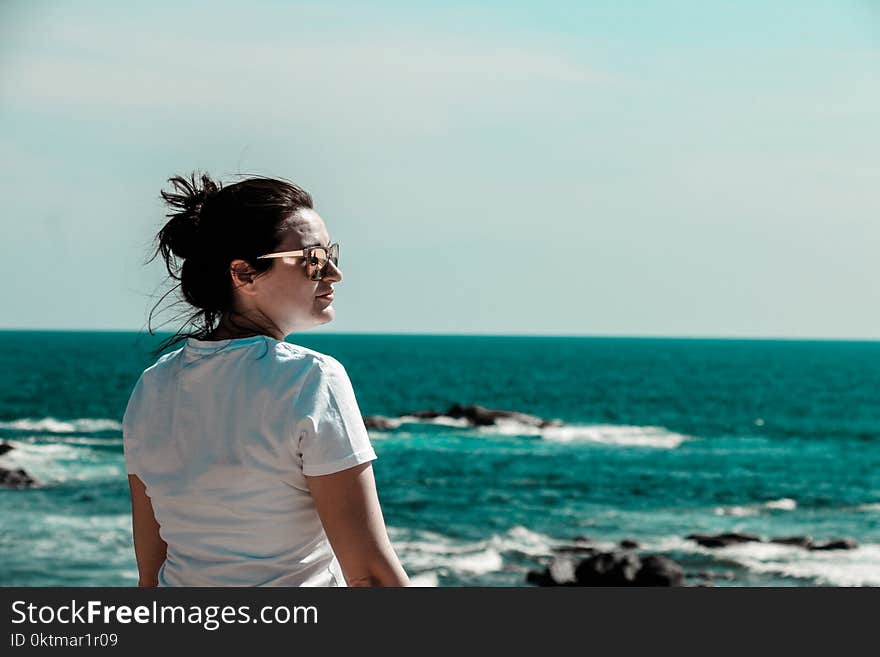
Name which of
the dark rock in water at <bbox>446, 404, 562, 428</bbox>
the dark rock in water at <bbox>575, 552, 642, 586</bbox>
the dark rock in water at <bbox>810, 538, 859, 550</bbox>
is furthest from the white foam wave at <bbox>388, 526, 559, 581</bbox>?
the dark rock in water at <bbox>446, 404, 562, 428</bbox>

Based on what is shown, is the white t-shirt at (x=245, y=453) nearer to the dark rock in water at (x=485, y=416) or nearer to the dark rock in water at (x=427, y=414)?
the dark rock in water at (x=485, y=416)

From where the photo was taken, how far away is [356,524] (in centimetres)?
173

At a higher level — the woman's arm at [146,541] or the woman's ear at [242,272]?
the woman's ear at [242,272]

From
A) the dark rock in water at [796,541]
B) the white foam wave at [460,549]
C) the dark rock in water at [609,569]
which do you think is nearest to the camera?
the dark rock in water at [609,569]

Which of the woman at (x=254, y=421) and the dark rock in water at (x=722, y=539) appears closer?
the woman at (x=254, y=421)

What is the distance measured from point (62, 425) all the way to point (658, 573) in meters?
→ 31.6

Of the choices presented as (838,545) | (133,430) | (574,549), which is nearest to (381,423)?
(574,549)

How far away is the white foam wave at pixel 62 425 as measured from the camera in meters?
41.9

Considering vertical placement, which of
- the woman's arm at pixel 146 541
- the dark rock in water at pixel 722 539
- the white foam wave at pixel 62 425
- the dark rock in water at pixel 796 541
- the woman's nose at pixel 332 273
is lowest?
the dark rock in water at pixel 796 541

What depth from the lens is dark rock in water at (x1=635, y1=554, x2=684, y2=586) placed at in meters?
17.9

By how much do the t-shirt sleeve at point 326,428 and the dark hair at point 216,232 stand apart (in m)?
0.29

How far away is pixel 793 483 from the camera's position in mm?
34656

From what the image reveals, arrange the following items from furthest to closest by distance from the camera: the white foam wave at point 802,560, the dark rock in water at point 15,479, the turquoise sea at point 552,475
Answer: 1. the dark rock in water at point 15,479
2. the turquoise sea at point 552,475
3. the white foam wave at point 802,560

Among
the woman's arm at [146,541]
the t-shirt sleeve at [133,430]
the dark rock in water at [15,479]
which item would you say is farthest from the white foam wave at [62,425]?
the t-shirt sleeve at [133,430]
